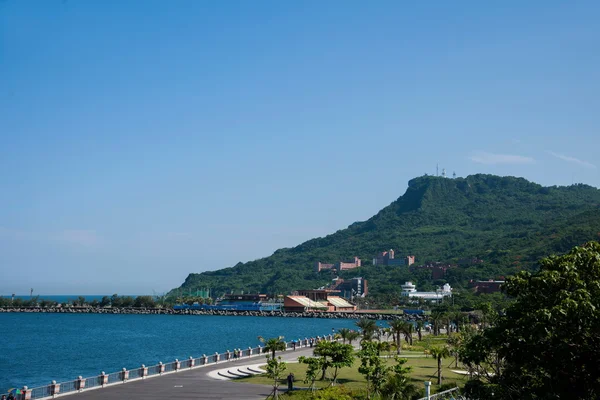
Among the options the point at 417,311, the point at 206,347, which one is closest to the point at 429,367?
the point at 206,347

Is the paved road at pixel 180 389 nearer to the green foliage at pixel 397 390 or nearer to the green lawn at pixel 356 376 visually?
the green lawn at pixel 356 376

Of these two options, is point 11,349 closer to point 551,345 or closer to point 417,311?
point 551,345

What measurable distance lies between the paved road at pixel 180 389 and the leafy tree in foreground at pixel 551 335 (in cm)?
1585

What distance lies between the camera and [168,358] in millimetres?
74625

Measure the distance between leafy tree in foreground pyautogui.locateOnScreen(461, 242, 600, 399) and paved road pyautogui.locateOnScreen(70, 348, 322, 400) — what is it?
52.0 ft

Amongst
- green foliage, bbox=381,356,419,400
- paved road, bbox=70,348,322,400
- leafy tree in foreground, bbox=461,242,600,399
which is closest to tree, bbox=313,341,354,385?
paved road, bbox=70,348,322,400

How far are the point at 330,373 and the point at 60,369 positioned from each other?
33.8 metres

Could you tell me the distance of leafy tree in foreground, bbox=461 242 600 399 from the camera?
808 inches

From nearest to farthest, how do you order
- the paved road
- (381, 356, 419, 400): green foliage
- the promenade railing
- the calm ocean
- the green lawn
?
(381, 356, 419, 400): green foliage, the promenade railing, the paved road, the green lawn, the calm ocean

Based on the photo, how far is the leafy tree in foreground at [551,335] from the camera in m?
20.5

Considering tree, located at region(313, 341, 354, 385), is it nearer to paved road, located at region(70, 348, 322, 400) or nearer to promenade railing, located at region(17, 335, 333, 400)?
paved road, located at region(70, 348, 322, 400)

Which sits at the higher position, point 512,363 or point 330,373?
point 512,363

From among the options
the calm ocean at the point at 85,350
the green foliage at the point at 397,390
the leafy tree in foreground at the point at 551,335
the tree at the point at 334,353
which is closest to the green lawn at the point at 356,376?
the tree at the point at 334,353

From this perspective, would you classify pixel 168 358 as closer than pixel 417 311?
Yes
